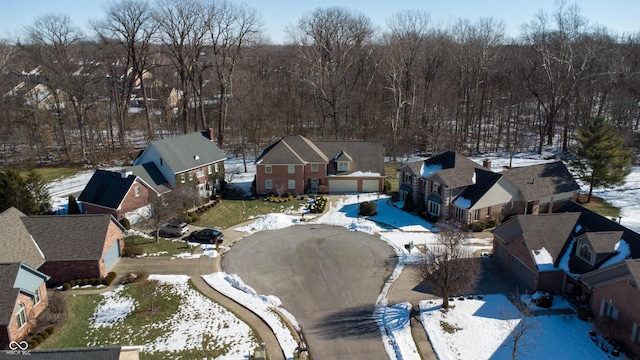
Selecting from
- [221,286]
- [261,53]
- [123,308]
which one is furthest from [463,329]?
[261,53]

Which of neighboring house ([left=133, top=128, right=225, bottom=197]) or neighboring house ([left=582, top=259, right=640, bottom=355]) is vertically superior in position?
neighboring house ([left=133, top=128, right=225, bottom=197])

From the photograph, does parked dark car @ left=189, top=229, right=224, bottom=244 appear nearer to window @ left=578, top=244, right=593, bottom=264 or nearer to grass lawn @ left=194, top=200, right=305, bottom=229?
grass lawn @ left=194, top=200, right=305, bottom=229

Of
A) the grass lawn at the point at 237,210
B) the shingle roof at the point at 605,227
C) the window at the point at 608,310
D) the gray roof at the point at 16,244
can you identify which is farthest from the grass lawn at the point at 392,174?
the gray roof at the point at 16,244

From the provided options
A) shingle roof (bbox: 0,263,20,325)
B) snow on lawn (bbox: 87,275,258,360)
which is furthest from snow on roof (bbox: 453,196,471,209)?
shingle roof (bbox: 0,263,20,325)

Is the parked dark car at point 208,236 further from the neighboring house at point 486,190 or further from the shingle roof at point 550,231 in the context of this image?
the shingle roof at point 550,231

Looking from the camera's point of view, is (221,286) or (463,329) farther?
(221,286)

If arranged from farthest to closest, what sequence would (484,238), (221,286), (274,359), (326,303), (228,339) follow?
(484,238)
(221,286)
(326,303)
(228,339)
(274,359)

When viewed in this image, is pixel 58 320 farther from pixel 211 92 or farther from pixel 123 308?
pixel 211 92
